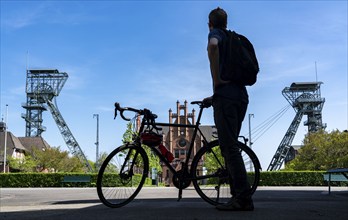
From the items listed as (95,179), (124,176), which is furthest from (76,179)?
(124,176)

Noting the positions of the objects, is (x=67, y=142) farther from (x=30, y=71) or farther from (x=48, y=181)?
(x=48, y=181)

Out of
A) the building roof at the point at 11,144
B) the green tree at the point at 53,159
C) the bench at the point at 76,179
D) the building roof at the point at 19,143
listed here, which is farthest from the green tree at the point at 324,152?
the building roof at the point at 11,144

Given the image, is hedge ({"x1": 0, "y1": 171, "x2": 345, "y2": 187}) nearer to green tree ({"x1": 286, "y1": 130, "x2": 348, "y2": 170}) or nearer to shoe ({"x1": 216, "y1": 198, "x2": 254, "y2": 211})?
green tree ({"x1": 286, "y1": 130, "x2": 348, "y2": 170})

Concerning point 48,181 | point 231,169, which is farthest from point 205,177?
point 48,181

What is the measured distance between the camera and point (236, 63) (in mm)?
4113

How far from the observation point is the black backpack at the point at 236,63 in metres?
4.10

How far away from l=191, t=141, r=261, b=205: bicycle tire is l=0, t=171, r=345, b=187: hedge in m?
23.8

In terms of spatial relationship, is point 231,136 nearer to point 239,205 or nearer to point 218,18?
point 239,205

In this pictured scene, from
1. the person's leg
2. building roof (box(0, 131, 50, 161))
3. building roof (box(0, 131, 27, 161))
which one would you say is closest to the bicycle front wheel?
the person's leg

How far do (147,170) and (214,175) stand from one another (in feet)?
2.64

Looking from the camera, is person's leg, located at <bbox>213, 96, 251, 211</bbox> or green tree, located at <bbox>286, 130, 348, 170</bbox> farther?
green tree, located at <bbox>286, 130, 348, 170</bbox>

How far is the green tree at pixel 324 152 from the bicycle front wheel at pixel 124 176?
3711cm

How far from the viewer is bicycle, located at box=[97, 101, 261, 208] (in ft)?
14.9

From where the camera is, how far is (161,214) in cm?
358
